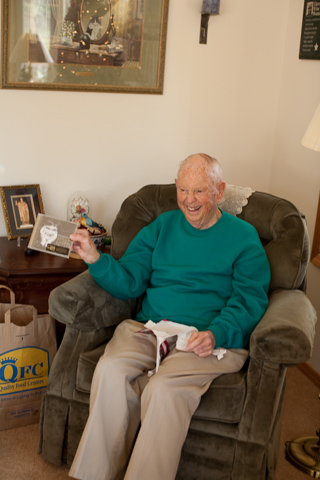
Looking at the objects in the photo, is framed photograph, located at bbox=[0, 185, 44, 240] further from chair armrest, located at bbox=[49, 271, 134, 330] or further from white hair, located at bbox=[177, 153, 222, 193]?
white hair, located at bbox=[177, 153, 222, 193]

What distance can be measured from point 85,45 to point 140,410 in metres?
1.74

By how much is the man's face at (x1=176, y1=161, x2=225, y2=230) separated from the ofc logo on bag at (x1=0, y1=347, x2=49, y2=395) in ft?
2.76

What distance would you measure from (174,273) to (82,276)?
0.35 meters

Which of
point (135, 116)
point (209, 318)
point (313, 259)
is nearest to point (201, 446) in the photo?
point (209, 318)

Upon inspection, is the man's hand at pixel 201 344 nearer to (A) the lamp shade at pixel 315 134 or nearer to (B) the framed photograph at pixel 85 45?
(A) the lamp shade at pixel 315 134

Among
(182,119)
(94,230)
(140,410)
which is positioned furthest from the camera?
(182,119)

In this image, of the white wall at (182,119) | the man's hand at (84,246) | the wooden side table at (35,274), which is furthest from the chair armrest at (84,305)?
the white wall at (182,119)

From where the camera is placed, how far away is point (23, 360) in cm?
230

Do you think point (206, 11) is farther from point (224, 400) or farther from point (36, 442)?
point (36, 442)

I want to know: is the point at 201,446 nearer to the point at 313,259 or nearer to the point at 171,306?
the point at 171,306

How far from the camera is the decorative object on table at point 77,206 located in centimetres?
288

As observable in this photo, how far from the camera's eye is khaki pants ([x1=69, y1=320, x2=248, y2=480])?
1.77 metres

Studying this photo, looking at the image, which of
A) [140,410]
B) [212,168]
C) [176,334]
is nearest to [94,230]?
[212,168]

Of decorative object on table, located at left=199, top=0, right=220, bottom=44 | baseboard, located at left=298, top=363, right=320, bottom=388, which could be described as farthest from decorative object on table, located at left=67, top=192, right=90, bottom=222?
baseboard, located at left=298, top=363, right=320, bottom=388
